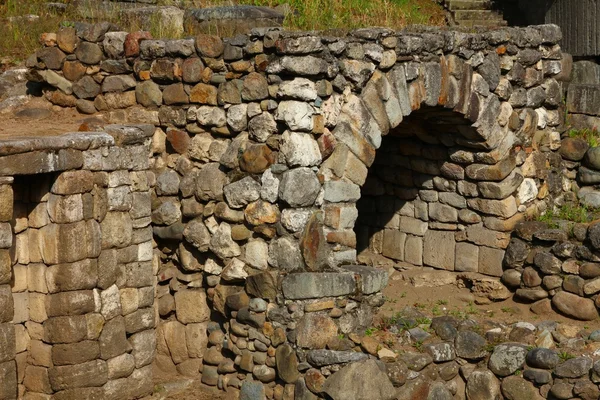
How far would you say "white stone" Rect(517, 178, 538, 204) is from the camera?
10.9m

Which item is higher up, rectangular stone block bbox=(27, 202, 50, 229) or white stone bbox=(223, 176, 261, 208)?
white stone bbox=(223, 176, 261, 208)

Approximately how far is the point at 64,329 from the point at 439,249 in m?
4.30

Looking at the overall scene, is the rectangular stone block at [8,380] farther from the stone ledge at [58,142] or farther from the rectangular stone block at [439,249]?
the rectangular stone block at [439,249]

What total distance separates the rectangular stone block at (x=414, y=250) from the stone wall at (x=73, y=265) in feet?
11.6

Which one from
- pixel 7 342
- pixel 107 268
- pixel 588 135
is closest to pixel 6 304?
pixel 7 342

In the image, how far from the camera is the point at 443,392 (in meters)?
9.15

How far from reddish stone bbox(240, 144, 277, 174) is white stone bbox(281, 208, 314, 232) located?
1.26 feet

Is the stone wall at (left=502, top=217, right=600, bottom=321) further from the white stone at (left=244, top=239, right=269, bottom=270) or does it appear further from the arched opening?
the white stone at (left=244, top=239, right=269, bottom=270)

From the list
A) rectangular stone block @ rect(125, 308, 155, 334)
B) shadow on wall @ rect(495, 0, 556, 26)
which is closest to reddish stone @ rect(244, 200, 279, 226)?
rectangular stone block @ rect(125, 308, 155, 334)

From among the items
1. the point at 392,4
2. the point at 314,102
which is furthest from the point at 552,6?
the point at 314,102

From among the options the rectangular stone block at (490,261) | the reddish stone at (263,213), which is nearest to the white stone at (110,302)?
the reddish stone at (263,213)

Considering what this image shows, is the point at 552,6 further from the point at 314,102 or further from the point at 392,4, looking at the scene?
the point at 314,102

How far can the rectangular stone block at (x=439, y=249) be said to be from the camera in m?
11.2

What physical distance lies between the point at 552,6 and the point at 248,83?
5.11m
